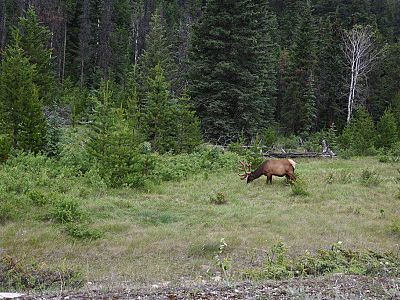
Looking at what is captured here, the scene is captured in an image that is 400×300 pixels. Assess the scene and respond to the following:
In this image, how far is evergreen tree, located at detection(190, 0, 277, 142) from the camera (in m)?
25.8

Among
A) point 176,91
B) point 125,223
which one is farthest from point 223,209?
point 176,91

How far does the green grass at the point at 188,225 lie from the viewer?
8906 millimetres

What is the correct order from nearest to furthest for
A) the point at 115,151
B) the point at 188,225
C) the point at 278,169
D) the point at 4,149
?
the point at 188,225
the point at 115,151
the point at 4,149
the point at 278,169

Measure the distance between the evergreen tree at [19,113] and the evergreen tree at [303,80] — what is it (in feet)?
74.3

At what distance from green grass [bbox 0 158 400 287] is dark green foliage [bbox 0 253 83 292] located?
450 mm

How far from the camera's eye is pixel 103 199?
12.6 metres

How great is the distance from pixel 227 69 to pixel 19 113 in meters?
12.4

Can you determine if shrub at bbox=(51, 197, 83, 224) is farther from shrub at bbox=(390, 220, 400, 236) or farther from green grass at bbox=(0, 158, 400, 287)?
shrub at bbox=(390, 220, 400, 236)

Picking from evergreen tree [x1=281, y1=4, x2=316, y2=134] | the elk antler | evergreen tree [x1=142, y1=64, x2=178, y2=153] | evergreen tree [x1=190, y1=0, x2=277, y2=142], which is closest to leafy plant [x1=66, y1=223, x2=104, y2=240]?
the elk antler

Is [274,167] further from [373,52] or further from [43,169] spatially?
[373,52]

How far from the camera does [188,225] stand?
36.4 ft

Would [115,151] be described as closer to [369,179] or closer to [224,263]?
[224,263]

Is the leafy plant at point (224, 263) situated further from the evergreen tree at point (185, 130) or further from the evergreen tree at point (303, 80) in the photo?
the evergreen tree at point (303, 80)

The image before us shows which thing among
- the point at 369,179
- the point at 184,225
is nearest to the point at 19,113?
the point at 184,225
